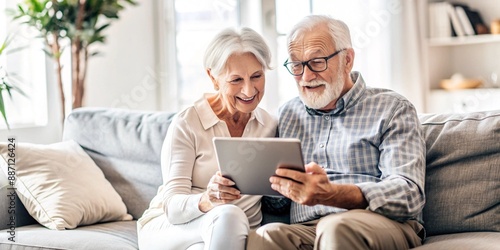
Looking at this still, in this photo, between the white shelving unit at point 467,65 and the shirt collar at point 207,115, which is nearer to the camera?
the shirt collar at point 207,115

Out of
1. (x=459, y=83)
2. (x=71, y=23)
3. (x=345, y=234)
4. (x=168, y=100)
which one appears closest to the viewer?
(x=345, y=234)

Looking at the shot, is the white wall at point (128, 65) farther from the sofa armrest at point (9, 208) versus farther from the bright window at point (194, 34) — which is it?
the sofa armrest at point (9, 208)

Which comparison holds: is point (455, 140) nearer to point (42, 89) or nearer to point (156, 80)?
point (42, 89)

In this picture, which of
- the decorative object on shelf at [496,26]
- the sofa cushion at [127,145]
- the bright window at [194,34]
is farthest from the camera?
the decorative object on shelf at [496,26]

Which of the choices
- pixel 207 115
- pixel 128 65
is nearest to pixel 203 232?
pixel 207 115

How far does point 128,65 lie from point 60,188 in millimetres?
1771

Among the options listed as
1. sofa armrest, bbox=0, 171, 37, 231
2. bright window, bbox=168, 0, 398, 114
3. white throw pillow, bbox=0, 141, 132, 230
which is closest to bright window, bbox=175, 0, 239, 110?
bright window, bbox=168, 0, 398, 114

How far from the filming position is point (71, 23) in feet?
11.5

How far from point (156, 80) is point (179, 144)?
7.58 feet

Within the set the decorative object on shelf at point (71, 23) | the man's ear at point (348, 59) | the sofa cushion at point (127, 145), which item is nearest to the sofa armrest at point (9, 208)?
the sofa cushion at point (127, 145)

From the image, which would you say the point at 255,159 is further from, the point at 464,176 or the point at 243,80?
the point at 464,176

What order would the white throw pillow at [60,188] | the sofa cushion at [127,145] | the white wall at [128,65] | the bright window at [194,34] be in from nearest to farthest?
1. the white throw pillow at [60,188]
2. the sofa cushion at [127,145]
3. the white wall at [128,65]
4. the bright window at [194,34]

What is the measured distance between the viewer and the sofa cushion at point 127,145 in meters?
2.74

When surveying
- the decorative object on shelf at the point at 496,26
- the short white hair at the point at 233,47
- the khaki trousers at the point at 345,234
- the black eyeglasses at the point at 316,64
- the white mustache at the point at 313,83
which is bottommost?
the khaki trousers at the point at 345,234
